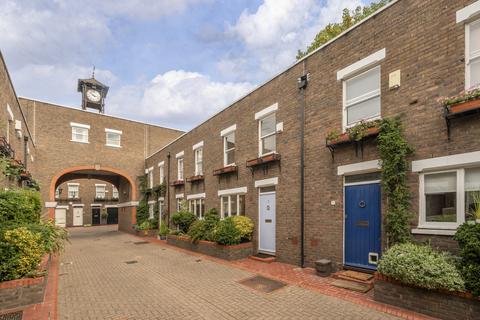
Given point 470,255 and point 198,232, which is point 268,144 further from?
point 470,255

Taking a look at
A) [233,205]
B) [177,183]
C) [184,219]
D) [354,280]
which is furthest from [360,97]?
[177,183]

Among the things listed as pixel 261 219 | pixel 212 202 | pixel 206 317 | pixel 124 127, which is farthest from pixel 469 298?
pixel 124 127

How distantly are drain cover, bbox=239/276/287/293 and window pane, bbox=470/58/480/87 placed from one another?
602 cm

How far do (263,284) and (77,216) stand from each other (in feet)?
121

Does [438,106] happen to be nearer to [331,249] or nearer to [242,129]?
[331,249]

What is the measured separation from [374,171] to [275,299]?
3904mm

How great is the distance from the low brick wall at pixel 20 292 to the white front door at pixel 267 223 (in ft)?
22.2

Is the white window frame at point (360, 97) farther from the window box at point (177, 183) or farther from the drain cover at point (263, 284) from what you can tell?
the window box at point (177, 183)

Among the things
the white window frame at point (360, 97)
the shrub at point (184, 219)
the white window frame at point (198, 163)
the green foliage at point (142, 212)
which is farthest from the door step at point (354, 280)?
the green foliage at point (142, 212)

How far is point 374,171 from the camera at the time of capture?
6.85 m

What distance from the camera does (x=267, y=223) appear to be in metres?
10.1

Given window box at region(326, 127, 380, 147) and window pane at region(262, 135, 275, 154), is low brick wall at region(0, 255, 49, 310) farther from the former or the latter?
window pane at region(262, 135, 275, 154)

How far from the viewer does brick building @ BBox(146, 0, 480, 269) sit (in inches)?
217

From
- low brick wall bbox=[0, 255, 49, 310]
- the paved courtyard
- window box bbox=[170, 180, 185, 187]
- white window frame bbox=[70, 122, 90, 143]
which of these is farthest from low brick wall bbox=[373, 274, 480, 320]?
white window frame bbox=[70, 122, 90, 143]
